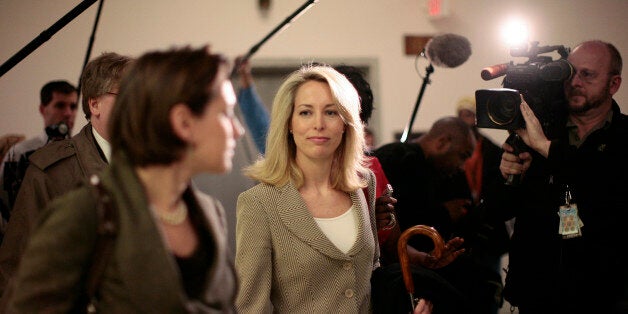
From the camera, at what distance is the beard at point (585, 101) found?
2615mm

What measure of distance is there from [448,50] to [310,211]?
4.42 ft

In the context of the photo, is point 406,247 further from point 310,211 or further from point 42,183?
point 42,183

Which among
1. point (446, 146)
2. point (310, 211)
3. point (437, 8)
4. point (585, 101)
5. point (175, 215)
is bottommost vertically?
point (446, 146)

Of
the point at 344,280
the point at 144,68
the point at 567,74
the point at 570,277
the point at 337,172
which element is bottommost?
the point at 570,277

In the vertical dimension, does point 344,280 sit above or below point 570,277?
above

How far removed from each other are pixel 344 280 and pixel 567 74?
1094mm

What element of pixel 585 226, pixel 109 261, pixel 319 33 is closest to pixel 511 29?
pixel 319 33

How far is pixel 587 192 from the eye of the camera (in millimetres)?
2496

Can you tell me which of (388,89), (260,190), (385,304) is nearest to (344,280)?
(385,304)

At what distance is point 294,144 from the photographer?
7.47 feet

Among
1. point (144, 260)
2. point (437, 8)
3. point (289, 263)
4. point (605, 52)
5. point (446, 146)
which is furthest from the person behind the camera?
point (437, 8)

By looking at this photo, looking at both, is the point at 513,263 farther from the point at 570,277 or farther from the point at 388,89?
the point at 388,89

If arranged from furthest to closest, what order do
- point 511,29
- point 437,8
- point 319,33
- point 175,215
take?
point 511,29, point 437,8, point 319,33, point 175,215

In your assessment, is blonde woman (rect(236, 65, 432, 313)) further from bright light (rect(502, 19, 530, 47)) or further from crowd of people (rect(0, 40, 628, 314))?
bright light (rect(502, 19, 530, 47))
